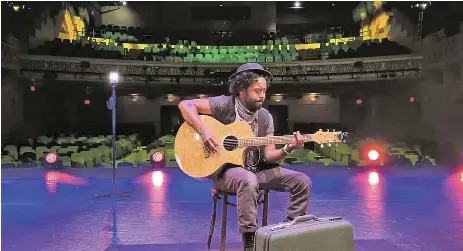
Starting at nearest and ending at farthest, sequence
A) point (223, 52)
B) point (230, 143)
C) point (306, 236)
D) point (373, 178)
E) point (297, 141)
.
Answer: point (306, 236) → point (297, 141) → point (230, 143) → point (373, 178) → point (223, 52)

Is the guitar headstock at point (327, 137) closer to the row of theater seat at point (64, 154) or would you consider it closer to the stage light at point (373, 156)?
the stage light at point (373, 156)

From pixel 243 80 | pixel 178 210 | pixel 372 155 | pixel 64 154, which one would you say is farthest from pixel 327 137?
pixel 64 154

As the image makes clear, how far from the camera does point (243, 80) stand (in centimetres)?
257

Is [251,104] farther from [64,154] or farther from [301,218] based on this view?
[64,154]

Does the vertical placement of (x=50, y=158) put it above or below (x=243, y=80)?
below

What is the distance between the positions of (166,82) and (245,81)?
41.0 feet

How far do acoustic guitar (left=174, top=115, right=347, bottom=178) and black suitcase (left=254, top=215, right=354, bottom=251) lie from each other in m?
0.48

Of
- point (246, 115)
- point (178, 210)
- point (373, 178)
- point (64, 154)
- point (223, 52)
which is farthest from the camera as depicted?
point (223, 52)

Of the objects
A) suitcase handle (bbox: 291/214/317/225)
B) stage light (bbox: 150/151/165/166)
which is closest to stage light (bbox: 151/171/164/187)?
stage light (bbox: 150/151/165/166)

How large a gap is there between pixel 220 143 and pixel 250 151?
24 centimetres

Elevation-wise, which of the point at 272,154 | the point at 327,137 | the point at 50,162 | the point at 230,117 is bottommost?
the point at 50,162

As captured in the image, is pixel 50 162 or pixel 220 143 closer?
pixel 220 143

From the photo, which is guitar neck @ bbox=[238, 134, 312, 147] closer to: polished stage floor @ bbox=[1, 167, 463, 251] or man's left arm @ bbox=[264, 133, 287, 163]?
man's left arm @ bbox=[264, 133, 287, 163]

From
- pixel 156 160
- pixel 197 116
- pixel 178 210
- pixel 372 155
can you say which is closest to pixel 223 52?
pixel 156 160
